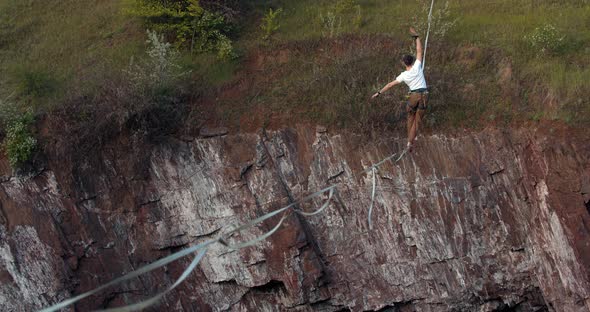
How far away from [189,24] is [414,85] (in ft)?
23.2

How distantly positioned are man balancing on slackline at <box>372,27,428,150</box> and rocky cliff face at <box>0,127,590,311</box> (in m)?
1.10

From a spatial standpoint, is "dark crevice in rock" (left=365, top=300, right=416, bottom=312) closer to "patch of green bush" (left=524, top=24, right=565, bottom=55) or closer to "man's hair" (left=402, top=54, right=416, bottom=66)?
"man's hair" (left=402, top=54, right=416, bottom=66)

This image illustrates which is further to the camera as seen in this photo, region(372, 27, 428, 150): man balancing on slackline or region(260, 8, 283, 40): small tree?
region(260, 8, 283, 40): small tree

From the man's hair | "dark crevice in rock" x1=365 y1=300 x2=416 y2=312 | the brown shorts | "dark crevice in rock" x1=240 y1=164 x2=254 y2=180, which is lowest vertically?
"dark crevice in rock" x1=365 y1=300 x2=416 y2=312

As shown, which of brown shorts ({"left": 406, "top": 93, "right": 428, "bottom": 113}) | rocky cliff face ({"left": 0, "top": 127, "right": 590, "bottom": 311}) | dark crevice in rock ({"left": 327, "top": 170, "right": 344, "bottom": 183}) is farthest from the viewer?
dark crevice in rock ({"left": 327, "top": 170, "right": 344, "bottom": 183})

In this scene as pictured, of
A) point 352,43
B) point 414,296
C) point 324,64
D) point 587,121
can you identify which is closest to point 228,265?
point 414,296

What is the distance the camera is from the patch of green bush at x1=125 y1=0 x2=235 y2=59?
48.6 ft

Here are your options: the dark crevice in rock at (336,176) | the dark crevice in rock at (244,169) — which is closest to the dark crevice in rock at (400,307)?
the dark crevice in rock at (336,176)

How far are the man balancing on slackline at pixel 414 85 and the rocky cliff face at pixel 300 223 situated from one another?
1099mm

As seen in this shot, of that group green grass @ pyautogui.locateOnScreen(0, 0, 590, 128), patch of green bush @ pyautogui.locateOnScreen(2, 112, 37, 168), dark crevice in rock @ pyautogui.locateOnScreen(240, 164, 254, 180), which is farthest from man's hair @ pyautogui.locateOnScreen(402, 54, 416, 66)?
patch of green bush @ pyautogui.locateOnScreen(2, 112, 37, 168)

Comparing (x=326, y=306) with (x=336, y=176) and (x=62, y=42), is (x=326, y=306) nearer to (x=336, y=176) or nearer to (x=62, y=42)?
(x=336, y=176)

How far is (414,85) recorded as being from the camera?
10.6m

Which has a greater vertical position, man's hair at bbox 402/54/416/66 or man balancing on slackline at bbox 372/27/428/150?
man's hair at bbox 402/54/416/66

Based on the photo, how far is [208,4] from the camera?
15562 millimetres
